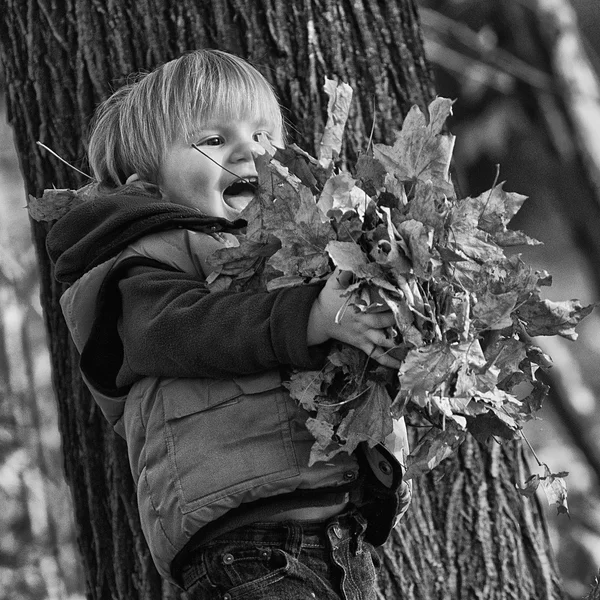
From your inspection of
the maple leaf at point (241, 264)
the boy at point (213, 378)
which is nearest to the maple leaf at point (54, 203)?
the boy at point (213, 378)

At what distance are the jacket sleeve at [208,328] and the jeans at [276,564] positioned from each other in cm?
33

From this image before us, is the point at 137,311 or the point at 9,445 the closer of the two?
the point at 137,311

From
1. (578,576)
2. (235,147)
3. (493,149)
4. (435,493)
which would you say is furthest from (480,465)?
(493,149)

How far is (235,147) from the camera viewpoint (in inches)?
94.4

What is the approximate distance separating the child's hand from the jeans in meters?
0.43

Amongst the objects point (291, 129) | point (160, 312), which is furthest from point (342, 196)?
point (291, 129)

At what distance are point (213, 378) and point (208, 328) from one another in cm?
13

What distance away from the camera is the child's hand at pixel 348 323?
191 cm

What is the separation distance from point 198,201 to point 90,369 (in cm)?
43

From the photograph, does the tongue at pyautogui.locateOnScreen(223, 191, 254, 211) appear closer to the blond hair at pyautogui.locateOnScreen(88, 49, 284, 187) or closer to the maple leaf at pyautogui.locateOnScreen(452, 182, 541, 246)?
the blond hair at pyautogui.locateOnScreen(88, 49, 284, 187)

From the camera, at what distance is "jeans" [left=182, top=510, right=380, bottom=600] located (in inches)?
83.4

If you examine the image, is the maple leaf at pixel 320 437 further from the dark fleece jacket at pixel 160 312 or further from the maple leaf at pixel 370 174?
the maple leaf at pixel 370 174

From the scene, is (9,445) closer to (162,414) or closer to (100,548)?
(100,548)

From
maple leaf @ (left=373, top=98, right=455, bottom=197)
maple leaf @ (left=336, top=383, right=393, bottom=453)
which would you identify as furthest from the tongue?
maple leaf @ (left=336, top=383, right=393, bottom=453)
